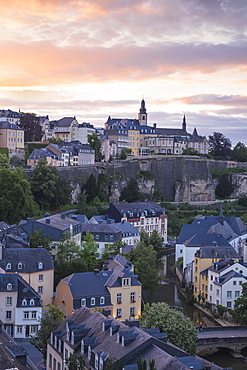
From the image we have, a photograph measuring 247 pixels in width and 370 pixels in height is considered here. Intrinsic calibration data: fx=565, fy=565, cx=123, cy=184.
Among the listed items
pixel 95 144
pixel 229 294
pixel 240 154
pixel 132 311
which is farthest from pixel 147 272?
pixel 240 154

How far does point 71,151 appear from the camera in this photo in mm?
83812

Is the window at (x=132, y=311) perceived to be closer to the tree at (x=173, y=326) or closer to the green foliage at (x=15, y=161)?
the tree at (x=173, y=326)

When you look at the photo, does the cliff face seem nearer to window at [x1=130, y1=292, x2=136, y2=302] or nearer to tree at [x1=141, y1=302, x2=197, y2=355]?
window at [x1=130, y1=292, x2=136, y2=302]

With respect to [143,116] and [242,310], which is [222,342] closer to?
[242,310]

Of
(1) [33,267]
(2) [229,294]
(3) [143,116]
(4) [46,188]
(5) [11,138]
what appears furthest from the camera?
(3) [143,116]

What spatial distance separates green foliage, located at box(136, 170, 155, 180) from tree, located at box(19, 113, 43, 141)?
56.0ft

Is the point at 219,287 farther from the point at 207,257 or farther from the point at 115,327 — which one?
the point at 115,327

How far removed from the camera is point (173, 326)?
26.6 meters

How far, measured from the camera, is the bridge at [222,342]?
103 feet

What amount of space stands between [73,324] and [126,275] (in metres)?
10.5

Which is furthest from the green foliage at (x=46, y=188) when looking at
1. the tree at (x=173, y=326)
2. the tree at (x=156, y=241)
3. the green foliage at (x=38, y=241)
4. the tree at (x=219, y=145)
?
the tree at (x=219, y=145)

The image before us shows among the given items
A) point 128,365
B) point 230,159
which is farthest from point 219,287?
point 230,159

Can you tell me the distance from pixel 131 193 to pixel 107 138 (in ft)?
47.4

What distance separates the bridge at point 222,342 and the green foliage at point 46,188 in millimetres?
38965
